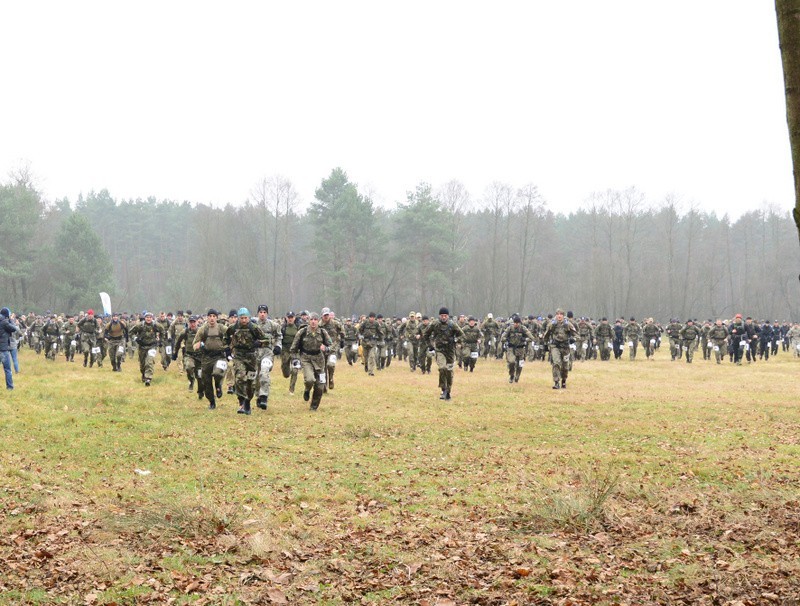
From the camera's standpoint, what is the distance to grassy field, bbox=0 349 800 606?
238 inches

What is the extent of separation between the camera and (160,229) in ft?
327

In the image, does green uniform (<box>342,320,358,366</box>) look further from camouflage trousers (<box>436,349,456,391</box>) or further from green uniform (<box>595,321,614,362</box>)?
camouflage trousers (<box>436,349,456,391</box>)

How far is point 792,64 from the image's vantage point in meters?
4.87

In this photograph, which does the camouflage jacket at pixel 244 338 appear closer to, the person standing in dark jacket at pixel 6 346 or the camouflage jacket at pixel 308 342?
the camouflage jacket at pixel 308 342

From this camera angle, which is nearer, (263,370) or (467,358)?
(263,370)

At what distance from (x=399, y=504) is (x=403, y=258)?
62.3 metres

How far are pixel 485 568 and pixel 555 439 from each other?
6.63m

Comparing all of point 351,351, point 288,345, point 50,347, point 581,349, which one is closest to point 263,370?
point 288,345

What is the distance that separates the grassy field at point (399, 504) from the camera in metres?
6.05

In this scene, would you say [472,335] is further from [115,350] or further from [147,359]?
[115,350]

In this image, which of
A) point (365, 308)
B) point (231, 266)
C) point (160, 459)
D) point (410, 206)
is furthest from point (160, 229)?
point (160, 459)

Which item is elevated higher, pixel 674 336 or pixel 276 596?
pixel 674 336

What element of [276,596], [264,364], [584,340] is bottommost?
[276,596]

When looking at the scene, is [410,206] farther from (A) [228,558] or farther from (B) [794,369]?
(A) [228,558]
